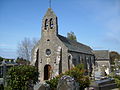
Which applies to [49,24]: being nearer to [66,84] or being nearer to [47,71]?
[47,71]

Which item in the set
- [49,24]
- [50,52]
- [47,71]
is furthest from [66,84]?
[49,24]

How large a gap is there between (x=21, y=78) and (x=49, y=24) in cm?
1788

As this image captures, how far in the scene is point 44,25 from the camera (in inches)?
1271

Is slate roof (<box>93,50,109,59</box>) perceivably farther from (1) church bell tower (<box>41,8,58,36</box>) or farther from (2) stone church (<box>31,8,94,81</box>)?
(1) church bell tower (<box>41,8,58,36</box>)

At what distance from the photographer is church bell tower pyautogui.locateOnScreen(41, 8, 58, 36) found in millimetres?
31422

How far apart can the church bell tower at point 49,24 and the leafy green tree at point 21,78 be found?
15896 millimetres

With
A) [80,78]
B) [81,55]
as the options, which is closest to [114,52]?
[81,55]

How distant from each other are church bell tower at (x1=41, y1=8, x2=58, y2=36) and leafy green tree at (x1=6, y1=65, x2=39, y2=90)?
15896mm

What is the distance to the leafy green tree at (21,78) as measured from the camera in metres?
15.7

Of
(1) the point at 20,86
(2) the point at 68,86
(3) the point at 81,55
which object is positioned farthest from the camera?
(3) the point at 81,55

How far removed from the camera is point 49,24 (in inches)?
1260

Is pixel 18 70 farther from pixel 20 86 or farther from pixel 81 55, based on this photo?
pixel 81 55

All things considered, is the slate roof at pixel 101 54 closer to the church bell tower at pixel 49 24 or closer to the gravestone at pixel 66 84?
the church bell tower at pixel 49 24

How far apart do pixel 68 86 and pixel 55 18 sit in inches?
799
